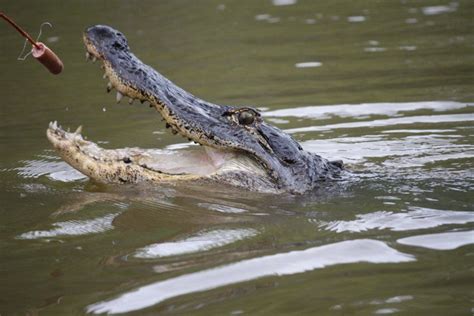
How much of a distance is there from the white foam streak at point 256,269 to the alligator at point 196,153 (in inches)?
56.3

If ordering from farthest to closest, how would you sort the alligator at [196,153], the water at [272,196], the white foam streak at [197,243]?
the alligator at [196,153], the white foam streak at [197,243], the water at [272,196]

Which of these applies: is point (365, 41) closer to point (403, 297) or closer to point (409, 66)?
point (409, 66)

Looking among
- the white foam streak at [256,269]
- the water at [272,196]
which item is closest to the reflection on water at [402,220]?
the water at [272,196]

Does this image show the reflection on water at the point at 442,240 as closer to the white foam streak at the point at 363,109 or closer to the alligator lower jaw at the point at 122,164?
the alligator lower jaw at the point at 122,164

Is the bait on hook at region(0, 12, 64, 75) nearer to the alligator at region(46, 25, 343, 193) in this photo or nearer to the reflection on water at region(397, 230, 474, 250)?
the alligator at region(46, 25, 343, 193)

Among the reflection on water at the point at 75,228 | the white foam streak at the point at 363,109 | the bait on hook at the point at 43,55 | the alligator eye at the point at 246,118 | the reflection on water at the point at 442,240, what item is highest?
the bait on hook at the point at 43,55

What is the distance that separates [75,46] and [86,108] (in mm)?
3501

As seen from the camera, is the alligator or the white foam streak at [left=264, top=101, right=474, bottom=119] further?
the white foam streak at [left=264, top=101, right=474, bottom=119]

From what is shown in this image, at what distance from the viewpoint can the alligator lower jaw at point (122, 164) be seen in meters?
6.73

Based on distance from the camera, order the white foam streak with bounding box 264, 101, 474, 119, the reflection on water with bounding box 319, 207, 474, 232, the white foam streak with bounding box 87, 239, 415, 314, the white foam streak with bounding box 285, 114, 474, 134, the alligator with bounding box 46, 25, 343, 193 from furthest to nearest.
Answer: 1. the white foam streak with bounding box 264, 101, 474, 119
2. the white foam streak with bounding box 285, 114, 474, 134
3. the alligator with bounding box 46, 25, 343, 193
4. the reflection on water with bounding box 319, 207, 474, 232
5. the white foam streak with bounding box 87, 239, 415, 314

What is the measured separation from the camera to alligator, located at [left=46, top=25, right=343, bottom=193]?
6477 mm

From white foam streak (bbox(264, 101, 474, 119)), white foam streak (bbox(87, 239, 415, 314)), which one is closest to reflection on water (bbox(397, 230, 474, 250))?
white foam streak (bbox(87, 239, 415, 314))

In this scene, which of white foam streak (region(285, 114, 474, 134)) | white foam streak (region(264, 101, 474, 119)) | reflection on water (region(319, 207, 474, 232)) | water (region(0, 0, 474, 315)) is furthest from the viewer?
white foam streak (region(264, 101, 474, 119))

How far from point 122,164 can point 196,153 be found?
1.87ft
